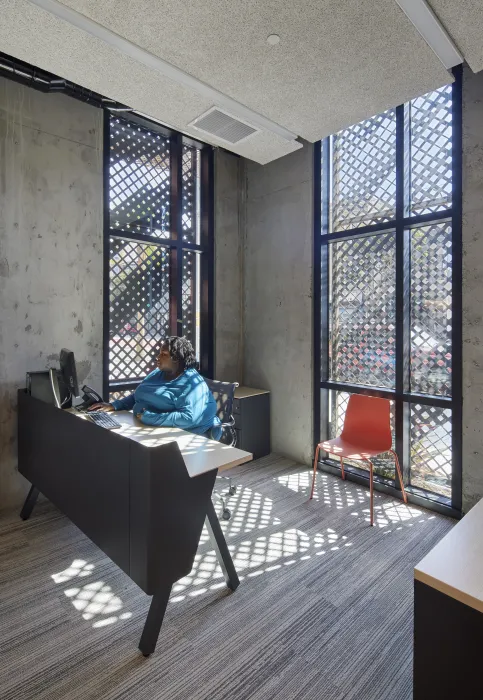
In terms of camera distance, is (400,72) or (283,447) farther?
(283,447)

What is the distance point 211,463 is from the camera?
74.2 inches

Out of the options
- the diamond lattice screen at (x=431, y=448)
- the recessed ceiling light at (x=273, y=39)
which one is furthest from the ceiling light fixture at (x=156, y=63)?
the diamond lattice screen at (x=431, y=448)

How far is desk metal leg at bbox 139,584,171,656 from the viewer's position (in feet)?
5.50

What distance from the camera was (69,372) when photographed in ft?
8.38

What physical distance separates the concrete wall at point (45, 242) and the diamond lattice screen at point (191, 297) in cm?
101

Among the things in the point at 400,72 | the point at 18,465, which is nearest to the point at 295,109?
the point at 400,72

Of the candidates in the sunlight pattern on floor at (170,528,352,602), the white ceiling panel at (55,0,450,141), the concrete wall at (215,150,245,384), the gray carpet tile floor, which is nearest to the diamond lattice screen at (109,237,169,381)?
the concrete wall at (215,150,245,384)

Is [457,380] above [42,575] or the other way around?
above

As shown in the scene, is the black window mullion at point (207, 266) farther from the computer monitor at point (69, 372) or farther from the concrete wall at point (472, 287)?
the concrete wall at point (472, 287)

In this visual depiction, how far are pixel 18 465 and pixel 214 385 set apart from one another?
5.45 ft

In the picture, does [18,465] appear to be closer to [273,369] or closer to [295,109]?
[273,369]

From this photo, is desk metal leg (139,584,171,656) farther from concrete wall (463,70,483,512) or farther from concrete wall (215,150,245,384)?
concrete wall (215,150,245,384)

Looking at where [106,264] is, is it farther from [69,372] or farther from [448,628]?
[448,628]

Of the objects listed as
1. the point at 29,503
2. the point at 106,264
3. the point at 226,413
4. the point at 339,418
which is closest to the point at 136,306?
the point at 106,264
